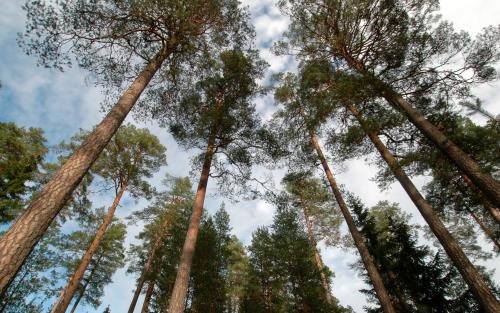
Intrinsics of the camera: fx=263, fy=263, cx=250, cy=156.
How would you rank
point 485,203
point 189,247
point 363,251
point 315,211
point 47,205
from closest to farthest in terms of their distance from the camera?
point 47,205 → point 189,247 → point 363,251 → point 485,203 → point 315,211

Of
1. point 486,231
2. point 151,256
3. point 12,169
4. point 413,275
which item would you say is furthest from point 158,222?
point 486,231

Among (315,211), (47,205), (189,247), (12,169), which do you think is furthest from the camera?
(315,211)

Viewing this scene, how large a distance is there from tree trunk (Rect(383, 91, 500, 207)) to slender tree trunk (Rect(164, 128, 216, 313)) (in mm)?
6847

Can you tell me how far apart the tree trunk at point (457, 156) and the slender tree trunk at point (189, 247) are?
22.5 ft

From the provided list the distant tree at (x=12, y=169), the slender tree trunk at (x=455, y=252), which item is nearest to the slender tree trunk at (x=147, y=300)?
the distant tree at (x=12, y=169)

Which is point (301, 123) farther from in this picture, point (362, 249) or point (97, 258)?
point (97, 258)

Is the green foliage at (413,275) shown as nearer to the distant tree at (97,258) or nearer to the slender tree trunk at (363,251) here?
the slender tree trunk at (363,251)

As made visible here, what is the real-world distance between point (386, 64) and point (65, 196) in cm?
1037

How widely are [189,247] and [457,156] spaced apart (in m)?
7.60

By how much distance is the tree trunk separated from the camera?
5875 mm

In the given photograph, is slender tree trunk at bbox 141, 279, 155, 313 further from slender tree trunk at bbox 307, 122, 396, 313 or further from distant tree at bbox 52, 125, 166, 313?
slender tree trunk at bbox 307, 122, 396, 313

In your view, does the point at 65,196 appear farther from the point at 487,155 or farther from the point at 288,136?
the point at 288,136

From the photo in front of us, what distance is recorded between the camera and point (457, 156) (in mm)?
6594

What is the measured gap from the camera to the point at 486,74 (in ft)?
26.3
